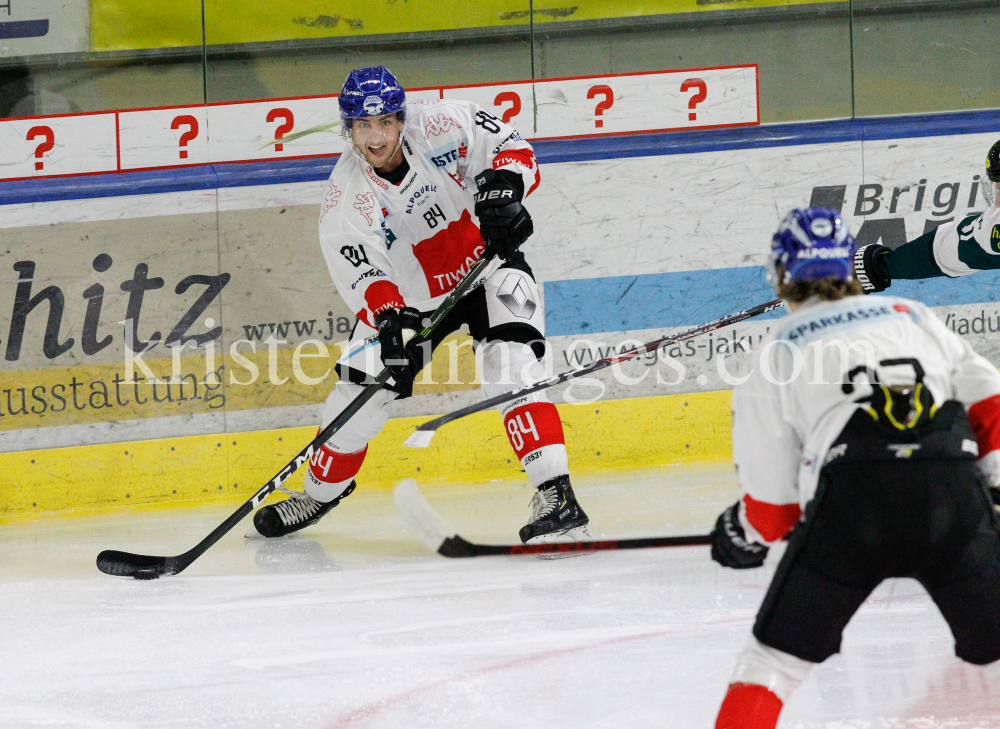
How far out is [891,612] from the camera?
239cm

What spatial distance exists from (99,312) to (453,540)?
74.3 inches

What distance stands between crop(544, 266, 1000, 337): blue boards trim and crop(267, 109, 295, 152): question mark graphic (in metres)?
1.12

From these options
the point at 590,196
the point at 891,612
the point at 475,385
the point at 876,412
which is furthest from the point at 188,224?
the point at 876,412

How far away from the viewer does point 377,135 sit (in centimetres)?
306

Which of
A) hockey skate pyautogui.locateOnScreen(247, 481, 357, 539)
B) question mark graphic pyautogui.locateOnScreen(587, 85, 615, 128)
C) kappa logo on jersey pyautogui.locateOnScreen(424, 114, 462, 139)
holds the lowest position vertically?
hockey skate pyautogui.locateOnScreen(247, 481, 357, 539)

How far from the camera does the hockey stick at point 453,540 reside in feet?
8.25

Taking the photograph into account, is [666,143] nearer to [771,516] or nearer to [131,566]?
[131,566]

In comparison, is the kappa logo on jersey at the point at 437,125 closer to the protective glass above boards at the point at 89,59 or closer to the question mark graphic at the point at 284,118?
the question mark graphic at the point at 284,118

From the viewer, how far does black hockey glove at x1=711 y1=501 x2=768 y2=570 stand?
165 cm

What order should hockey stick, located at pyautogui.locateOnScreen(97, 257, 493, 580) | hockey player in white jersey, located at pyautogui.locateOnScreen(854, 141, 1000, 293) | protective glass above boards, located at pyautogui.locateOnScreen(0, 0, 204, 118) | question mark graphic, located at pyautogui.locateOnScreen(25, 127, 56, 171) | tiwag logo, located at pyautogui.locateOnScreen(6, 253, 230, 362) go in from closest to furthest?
hockey player in white jersey, located at pyautogui.locateOnScreen(854, 141, 1000, 293)
hockey stick, located at pyautogui.locateOnScreen(97, 257, 493, 580)
tiwag logo, located at pyautogui.locateOnScreen(6, 253, 230, 362)
question mark graphic, located at pyautogui.locateOnScreen(25, 127, 56, 171)
protective glass above boards, located at pyautogui.locateOnScreen(0, 0, 204, 118)

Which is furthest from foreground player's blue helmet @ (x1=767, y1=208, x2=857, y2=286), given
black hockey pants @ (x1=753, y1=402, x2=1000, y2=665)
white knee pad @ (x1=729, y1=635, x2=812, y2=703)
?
white knee pad @ (x1=729, y1=635, x2=812, y2=703)

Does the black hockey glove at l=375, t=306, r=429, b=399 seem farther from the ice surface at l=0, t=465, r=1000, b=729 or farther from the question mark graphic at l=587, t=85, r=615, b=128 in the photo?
the question mark graphic at l=587, t=85, r=615, b=128

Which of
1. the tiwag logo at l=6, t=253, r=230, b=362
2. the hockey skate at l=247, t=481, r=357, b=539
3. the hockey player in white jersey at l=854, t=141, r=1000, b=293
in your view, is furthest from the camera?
the tiwag logo at l=6, t=253, r=230, b=362

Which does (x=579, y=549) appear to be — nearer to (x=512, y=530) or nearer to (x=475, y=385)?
(x=512, y=530)
